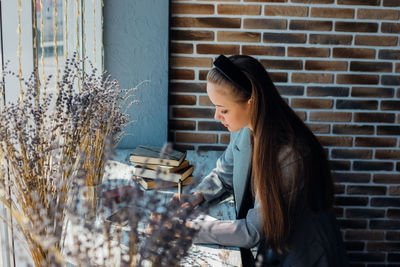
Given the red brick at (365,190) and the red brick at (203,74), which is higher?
the red brick at (203,74)

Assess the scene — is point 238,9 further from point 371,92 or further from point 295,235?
point 295,235

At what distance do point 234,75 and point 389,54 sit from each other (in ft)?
4.95

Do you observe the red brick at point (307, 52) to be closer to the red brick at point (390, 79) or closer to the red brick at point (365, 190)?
the red brick at point (390, 79)

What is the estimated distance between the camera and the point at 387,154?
9.43 ft

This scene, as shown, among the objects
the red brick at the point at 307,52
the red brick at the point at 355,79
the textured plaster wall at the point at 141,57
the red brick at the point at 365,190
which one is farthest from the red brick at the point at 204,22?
the red brick at the point at 365,190

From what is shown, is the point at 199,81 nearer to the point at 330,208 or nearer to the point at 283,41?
the point at 283,41

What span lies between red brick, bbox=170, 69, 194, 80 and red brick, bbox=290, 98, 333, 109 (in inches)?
25.6

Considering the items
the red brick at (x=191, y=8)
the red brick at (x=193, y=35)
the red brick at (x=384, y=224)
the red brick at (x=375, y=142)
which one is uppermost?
the red brick at (x=191, y=8)

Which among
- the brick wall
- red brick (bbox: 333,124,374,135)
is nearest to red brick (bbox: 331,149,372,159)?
the brick wall

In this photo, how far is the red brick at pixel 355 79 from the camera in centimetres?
277

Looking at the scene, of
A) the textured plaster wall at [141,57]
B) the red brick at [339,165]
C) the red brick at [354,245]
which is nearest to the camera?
the textured plaster wall at [141,57]

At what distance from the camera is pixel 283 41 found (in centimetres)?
271

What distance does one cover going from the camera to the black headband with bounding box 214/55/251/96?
1.69 m

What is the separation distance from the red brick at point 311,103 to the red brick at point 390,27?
1.75ft
